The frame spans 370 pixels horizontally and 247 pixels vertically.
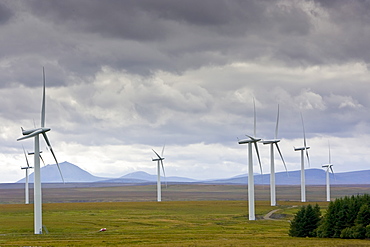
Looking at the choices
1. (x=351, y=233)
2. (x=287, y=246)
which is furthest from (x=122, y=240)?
(x=351, y=233)

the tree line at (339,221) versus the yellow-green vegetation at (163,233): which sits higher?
the tree line at (339,221)

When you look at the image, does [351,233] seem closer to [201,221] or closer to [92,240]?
[92,240]

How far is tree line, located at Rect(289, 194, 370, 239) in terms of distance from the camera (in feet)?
278

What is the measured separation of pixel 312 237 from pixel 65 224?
159ft

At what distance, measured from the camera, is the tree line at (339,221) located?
8469cm

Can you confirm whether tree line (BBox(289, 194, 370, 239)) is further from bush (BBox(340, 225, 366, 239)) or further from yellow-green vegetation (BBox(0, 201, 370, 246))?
yellow-green vegetation (BBox(0, 201, 370, 246))

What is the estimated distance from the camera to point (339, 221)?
3460 inches

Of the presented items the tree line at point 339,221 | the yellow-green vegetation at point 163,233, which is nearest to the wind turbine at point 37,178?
the yellow-green vegetation at point 163,233

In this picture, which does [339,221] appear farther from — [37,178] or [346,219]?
[37,178]

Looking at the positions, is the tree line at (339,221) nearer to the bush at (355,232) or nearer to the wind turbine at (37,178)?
the bush at (355,232)

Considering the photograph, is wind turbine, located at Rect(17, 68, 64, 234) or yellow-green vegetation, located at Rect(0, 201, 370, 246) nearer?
yellow-green vegetation, located at Rect(0, 201, 370, 246)

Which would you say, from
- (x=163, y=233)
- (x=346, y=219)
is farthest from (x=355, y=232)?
(x=163, y=233)

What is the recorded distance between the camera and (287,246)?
2783 inches

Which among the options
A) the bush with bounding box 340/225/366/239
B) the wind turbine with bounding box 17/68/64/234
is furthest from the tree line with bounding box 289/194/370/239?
the wind turbine with bounding box 17/68/64/234
